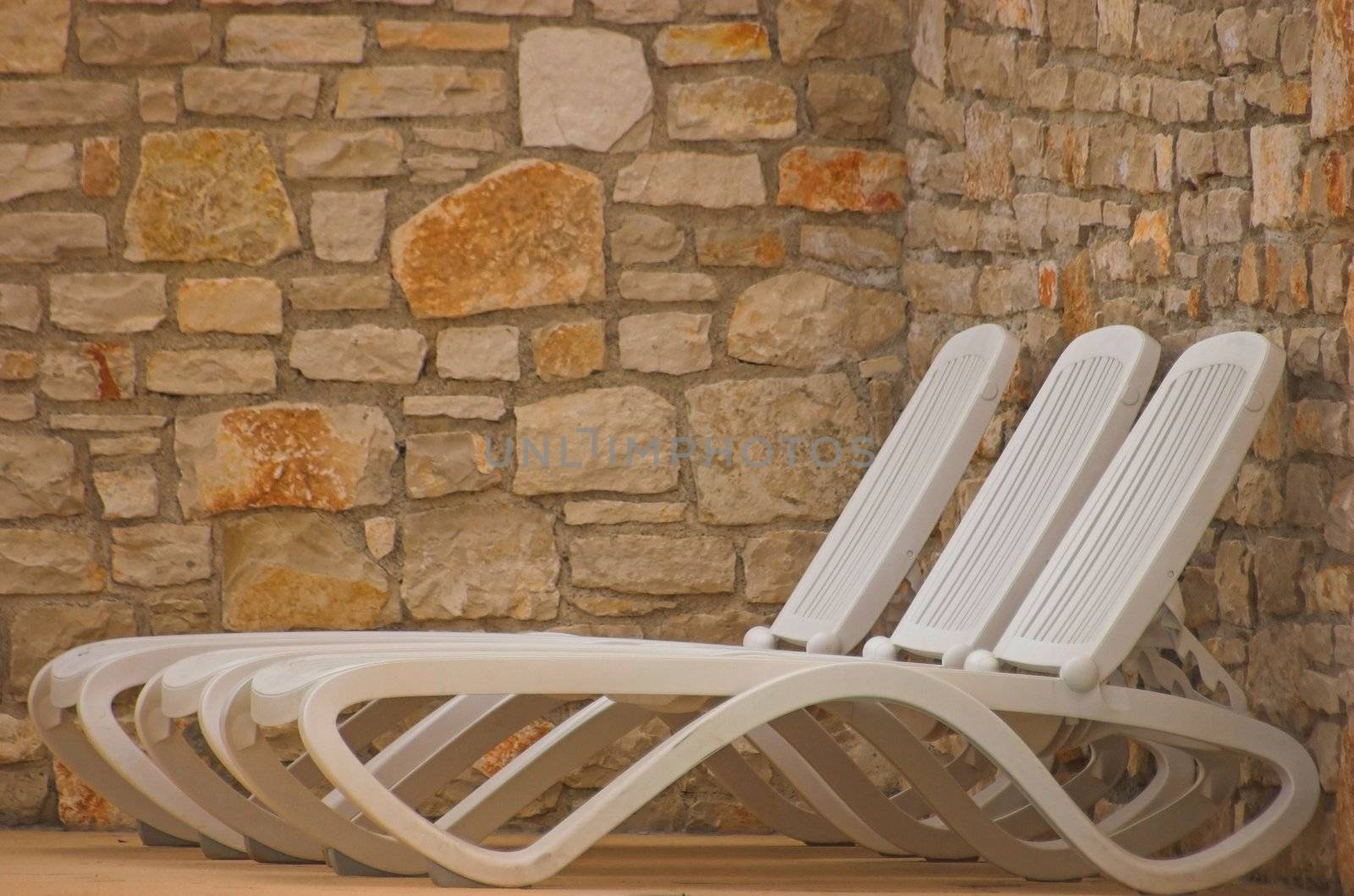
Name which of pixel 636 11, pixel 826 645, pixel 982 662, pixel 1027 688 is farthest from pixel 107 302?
pixel 1027 688

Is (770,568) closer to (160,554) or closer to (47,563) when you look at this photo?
(160,554)

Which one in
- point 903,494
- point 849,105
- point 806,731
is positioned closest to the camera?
point 806,731

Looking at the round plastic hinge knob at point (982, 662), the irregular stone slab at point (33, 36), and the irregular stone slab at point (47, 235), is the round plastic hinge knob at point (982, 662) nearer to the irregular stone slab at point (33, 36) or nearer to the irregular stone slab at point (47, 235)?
the irregular stone slab at point (47, 235)

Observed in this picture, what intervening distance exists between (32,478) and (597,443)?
1184mm

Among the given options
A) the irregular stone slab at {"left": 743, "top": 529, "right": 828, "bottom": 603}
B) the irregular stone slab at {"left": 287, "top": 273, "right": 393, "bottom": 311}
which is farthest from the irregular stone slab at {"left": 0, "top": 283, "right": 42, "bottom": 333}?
the irregular stone slab at {"left": 743, "top": 529, "right": 828, "bottom": 603}

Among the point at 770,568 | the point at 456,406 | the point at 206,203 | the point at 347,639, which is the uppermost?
the point at 206,203

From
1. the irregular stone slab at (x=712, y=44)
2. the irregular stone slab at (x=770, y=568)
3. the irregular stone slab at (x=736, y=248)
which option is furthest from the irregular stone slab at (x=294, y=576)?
the irregular stone slab at (x=712, y=44)

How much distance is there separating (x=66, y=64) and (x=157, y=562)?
1080 mm

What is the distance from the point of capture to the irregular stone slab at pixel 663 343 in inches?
150

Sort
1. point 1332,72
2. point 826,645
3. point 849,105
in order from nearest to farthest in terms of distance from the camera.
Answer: point 1332,72 < point 826,645 < point 849,105

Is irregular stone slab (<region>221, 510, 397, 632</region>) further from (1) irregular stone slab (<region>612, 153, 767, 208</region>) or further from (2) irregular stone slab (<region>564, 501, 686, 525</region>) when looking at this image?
(1) irregular stone slab (<region>612, 153, 767, 208</region>)

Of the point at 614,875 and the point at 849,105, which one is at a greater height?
the point at 849,105

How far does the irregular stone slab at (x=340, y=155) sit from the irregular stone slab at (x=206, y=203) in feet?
0.25

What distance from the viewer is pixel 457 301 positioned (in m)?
3.76
